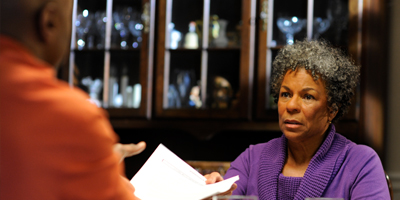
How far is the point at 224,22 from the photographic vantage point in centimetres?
237

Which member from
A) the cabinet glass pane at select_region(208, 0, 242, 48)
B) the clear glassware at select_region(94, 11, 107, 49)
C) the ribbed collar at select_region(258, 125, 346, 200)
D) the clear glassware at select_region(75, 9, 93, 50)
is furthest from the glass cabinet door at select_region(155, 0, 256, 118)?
the ribbed collar at select_region(258, 125, 346, 200)

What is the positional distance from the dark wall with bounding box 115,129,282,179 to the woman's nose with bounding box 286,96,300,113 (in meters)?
1.27

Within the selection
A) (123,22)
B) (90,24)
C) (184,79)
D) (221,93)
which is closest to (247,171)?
(221,93)

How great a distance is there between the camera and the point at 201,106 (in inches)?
93.0

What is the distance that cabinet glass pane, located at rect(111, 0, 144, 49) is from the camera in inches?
95.0

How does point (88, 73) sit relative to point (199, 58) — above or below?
below

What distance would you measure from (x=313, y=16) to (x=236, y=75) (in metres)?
0.58

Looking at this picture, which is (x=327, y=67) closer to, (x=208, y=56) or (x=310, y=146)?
(x=310, y=146)

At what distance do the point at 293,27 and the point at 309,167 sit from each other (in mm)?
1169

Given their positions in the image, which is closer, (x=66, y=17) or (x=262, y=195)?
(x=66, y=17)

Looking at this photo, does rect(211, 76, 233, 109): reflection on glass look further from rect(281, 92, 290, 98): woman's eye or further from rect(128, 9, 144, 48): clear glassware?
rect(281, 92, 290, 98): woman's eye

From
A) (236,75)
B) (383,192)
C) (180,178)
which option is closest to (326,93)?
(383,192)

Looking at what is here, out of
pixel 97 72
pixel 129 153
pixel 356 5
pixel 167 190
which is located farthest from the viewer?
pixel 97 72

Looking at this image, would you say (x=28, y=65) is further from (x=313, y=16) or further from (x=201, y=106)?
(x=313, y=16)
